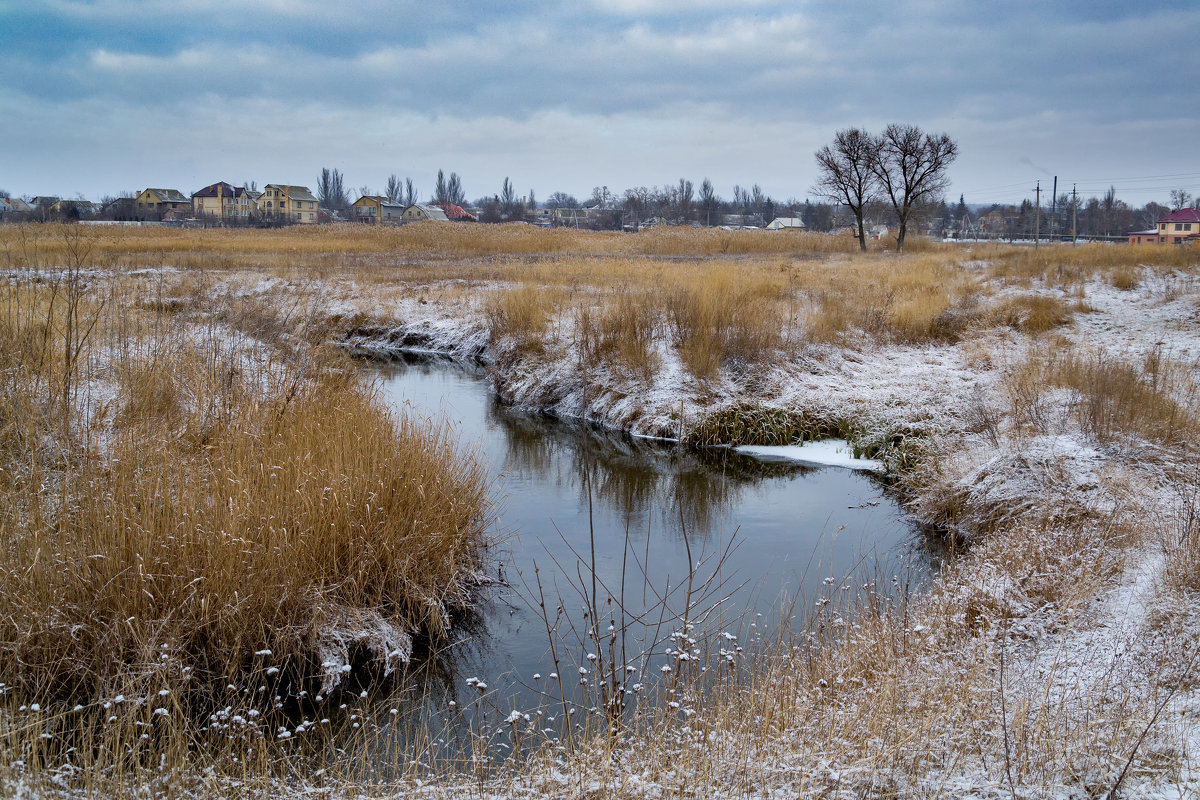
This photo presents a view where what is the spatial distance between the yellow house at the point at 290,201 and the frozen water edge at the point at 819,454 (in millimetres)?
73250

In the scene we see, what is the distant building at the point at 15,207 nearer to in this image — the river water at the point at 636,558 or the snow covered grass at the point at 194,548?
the river water at the point at 636,558

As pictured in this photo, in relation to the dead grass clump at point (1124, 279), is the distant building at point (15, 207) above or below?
above

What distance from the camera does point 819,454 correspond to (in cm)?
927

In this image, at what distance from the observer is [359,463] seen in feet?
17.0

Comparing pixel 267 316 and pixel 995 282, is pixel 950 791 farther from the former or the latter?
pixel 995 282

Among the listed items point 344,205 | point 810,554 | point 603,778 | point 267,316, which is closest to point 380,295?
point 267,316

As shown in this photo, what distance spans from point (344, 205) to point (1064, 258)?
87.1 m

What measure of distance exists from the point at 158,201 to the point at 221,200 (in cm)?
545

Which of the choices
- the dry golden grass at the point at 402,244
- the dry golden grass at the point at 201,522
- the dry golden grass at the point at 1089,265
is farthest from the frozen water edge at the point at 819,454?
the dry golden grass at the point at 402,244

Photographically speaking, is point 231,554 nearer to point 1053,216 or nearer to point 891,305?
point 891,305

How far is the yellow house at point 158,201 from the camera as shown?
61.2 metres

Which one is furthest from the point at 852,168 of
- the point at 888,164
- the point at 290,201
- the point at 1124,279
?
the point at 290,201

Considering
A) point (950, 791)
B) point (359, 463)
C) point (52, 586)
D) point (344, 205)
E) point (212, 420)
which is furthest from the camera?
point (344, 205)

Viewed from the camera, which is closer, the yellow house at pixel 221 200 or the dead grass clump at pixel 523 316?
the dead grass clump at pixel 523 316
